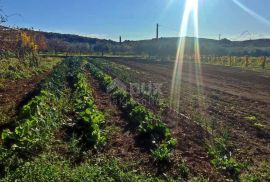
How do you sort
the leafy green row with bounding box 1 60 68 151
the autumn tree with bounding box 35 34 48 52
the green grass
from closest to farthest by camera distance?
the green grass → the leafy green row with bounding box 1 60 68 151 → the autumn tree with bounding box 35 34 48 52

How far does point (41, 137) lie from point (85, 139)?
1.04m

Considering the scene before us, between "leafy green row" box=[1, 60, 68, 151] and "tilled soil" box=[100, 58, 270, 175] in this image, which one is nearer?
"leafy green row" box=[1, 60, 68, 151]

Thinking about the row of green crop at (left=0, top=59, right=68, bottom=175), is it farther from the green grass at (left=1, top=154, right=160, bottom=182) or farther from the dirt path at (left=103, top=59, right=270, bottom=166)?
the dirt path at (left=103, top=59, right=270, bottom=166)

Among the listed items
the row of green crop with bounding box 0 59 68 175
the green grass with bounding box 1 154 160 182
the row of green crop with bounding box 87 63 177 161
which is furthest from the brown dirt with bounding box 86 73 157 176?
the row of green crop with bounding box 0 59 68 175

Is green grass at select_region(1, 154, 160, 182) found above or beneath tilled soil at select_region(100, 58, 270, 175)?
above

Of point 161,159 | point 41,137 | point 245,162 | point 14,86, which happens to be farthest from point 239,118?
point 14,86

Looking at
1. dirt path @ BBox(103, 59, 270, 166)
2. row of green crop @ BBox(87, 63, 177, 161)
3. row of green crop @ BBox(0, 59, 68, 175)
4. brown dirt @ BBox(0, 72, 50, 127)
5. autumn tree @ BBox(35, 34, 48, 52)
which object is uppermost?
autumn tree @ BBox(35, 34, 48, 52)

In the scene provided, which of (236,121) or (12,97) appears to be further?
(12,97)

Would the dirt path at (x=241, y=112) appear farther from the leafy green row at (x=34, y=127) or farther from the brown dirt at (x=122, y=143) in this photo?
the leafy green row at (x=34, y=127)

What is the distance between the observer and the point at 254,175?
721 centimetres

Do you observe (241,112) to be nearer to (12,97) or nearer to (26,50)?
(12,97)

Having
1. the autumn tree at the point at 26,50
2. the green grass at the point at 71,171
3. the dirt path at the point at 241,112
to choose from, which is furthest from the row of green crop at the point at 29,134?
the autumn tree at the point at 26,50

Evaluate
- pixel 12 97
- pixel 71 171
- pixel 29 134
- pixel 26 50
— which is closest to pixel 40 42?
pixel 26 50

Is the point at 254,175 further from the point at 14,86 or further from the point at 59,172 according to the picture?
the point at 14,86
